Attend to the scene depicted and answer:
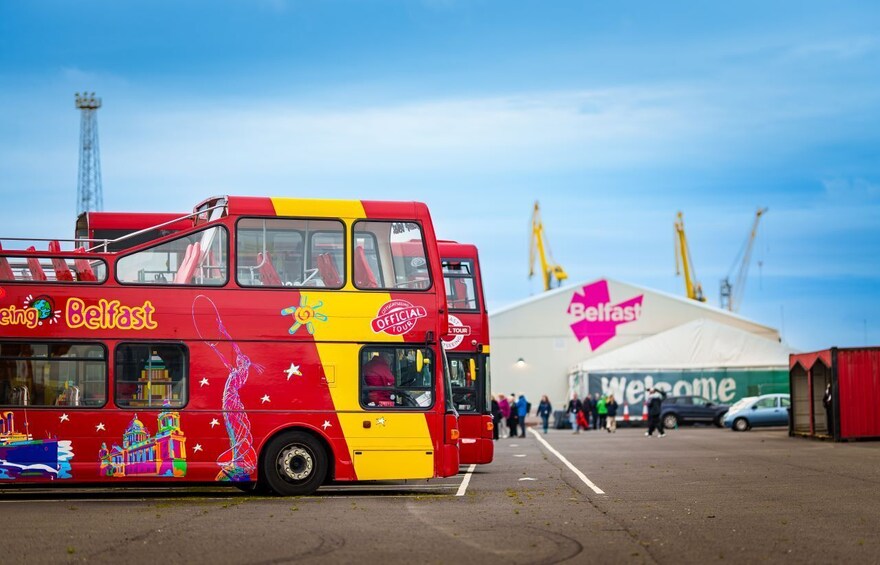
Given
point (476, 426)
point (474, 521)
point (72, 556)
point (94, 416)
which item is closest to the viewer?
point (72, 556)

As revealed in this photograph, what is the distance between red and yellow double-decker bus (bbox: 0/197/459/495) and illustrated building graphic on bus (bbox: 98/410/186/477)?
19 millimetres

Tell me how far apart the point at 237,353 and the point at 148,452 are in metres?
1.74

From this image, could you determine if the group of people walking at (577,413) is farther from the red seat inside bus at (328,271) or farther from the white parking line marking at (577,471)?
the red seat inside bus at (328,271)

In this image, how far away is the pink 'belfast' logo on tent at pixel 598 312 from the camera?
227ft

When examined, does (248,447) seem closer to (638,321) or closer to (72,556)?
(72,556)

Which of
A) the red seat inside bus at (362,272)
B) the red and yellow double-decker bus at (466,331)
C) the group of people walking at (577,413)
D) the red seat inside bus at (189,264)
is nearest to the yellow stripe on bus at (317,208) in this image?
the red seat inside bus at (362,272)

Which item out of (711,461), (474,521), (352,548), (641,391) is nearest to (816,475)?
(711,461)

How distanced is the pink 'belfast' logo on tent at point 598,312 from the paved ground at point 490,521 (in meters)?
46.1

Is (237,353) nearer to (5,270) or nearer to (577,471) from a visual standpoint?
(5,270)

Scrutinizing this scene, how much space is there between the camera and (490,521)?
537 inches

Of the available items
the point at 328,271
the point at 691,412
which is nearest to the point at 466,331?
the point at 328,271

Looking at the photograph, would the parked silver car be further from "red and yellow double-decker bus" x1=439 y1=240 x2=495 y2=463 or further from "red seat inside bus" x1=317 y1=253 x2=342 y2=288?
"red seat inside bus" x1=317 y1=253 x2=342 y2=288

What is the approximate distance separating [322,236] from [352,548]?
270 inches

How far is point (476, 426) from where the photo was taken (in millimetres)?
22641
